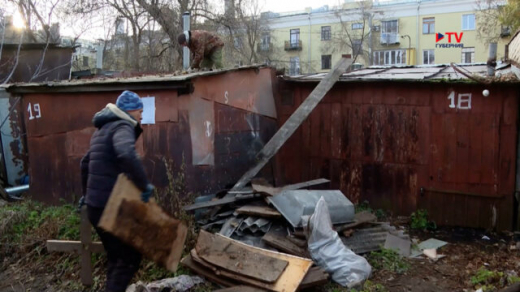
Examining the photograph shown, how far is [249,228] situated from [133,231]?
2.02 m

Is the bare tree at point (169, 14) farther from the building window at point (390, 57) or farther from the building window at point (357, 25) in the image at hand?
the building window at point (390, 57)

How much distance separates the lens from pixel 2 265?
582 cm

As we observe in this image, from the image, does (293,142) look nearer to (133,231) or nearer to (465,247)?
(465,247)

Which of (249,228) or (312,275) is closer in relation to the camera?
(312,275)

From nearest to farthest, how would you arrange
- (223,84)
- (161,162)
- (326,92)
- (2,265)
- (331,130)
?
(2,265)
(161,162)
(223,84)
(326,92)
(331,130)

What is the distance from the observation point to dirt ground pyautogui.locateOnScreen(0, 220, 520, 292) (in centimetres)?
489

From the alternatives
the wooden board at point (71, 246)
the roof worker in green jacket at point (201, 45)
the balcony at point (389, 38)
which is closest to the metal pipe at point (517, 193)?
the roof worker in green jacket at point (201, 45)

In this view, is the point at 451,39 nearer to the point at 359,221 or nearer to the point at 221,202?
the point at 359,221

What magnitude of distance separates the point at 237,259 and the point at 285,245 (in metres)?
0.67

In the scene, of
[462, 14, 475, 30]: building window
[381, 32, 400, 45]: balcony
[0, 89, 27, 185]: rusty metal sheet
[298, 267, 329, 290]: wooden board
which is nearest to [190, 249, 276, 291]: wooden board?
[298, 267, 329, 290]: wooden board

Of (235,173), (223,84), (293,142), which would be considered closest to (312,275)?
(235,173)

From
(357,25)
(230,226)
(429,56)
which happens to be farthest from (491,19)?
(230,226)

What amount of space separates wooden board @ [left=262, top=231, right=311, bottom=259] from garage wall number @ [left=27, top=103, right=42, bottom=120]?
4.92 meters

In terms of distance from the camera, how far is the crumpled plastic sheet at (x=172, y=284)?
442 centimetres
